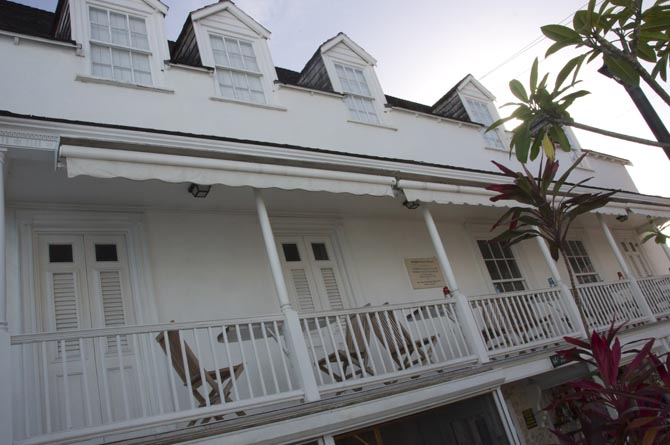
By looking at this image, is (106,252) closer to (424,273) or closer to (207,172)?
(207,172)

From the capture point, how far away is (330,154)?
6820mm

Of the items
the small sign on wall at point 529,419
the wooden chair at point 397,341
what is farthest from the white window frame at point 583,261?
the wooden chair at point 397,341

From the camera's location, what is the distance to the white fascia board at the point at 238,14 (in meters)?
8.05

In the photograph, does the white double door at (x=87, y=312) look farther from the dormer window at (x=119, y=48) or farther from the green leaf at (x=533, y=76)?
the green leaf at (x=533, y=76)

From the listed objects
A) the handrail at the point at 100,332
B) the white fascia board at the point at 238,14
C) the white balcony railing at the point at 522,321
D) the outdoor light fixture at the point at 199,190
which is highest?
the white fascia board at the point at 238,14

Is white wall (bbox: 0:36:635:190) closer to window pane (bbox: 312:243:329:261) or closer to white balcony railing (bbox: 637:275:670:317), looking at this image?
window pane (bbox: 312:243:329:261)

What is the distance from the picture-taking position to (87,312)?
534 cm

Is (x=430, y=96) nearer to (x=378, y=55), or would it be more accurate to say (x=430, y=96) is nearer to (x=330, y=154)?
(x=378, y=55)

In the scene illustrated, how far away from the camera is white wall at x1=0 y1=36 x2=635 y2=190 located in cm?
583

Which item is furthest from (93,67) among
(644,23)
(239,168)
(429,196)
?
(644,23)

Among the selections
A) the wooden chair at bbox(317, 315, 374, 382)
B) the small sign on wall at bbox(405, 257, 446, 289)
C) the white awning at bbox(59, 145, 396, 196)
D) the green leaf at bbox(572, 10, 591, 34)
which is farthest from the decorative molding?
the small sign on wall at bbox(405, 257, 446, 289)

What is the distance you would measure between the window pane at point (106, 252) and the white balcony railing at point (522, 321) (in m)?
4.52

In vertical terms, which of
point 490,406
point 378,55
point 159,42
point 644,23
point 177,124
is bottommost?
point 490,406

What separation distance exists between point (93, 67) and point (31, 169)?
6.68 ft
